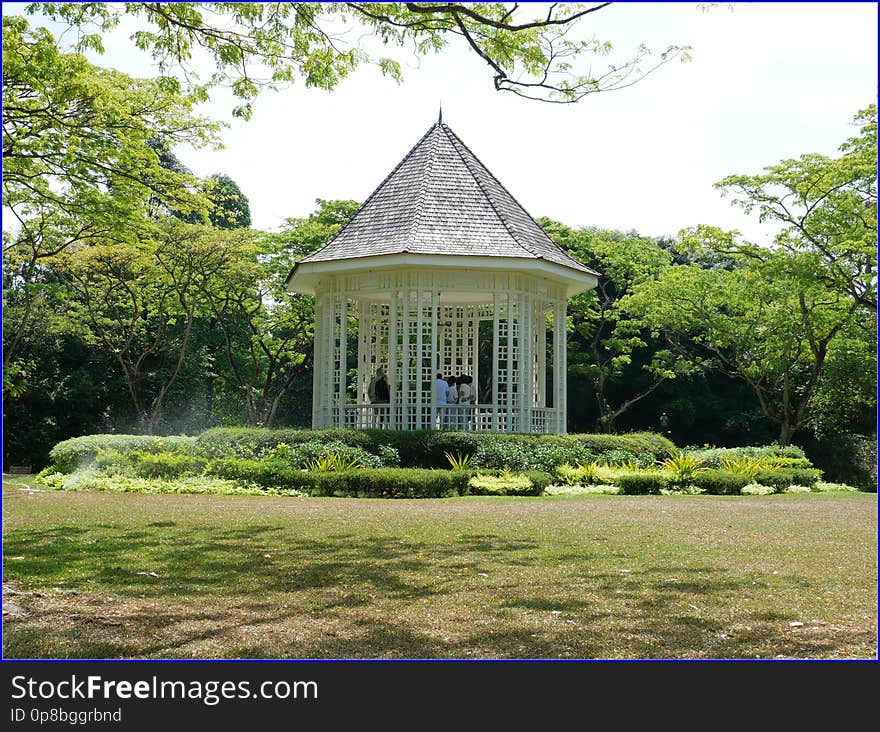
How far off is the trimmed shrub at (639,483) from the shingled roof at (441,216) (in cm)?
601

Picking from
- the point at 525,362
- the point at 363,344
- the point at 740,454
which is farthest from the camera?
the point at 363,344

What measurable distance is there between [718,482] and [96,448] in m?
13.5

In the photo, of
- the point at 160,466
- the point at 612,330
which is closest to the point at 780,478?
the point at 160,466

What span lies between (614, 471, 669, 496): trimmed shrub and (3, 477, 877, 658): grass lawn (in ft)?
13.4

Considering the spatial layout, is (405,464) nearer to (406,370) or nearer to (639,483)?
→ (406,370)

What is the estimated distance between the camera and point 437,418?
839 inches

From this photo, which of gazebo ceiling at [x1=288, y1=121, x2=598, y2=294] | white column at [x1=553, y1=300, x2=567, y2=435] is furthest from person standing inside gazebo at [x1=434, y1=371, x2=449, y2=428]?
white column at [x1=553, y1=300, x2=567, y2=435]

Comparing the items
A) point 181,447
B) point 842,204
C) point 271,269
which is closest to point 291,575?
point 181,447

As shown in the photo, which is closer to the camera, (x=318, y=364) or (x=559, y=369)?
(x=559, y=369)

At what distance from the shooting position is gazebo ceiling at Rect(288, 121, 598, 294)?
20.7 m

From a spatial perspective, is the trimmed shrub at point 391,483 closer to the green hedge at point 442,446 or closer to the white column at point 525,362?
the green hedge at point 442,446

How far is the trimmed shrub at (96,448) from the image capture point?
20391 millimetres

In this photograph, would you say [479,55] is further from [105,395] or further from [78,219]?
[105,395]

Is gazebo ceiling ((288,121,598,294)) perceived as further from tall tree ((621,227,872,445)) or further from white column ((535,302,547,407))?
tall tree ((621,227,872,445))
